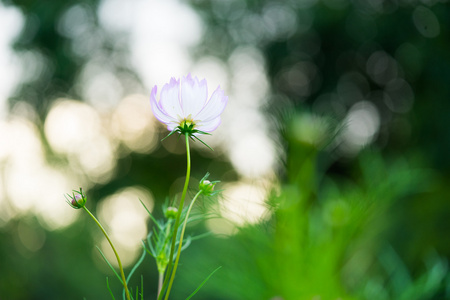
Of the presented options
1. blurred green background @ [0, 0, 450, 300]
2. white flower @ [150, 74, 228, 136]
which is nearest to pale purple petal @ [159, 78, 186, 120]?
white flower @ [150, 74, 228, 136]

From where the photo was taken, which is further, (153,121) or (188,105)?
(153,121)

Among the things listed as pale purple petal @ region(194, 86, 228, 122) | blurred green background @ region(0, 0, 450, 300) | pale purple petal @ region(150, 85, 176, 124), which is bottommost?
pale purple petal @ region(150, 85, 176, 124)

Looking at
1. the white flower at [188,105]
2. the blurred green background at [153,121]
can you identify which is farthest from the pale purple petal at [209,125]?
the blurred green background at [153,121]

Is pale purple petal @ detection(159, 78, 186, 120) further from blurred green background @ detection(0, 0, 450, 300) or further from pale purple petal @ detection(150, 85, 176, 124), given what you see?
blurred green background @ detection(0, 0, 450, 300)

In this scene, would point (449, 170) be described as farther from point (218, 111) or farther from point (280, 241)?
point (218, 111)

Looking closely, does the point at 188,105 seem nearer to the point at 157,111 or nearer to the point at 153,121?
the point at 157,111

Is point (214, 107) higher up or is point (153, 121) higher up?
point (153, 121)

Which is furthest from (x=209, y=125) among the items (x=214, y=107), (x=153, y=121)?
(x=153, y=121)

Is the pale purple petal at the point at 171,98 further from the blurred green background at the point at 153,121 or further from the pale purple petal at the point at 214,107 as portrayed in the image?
the blurred green background at the point at 153,121

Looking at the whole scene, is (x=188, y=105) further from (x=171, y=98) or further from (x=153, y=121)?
(x=153, y=121)
